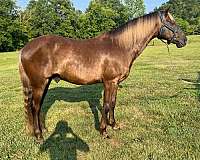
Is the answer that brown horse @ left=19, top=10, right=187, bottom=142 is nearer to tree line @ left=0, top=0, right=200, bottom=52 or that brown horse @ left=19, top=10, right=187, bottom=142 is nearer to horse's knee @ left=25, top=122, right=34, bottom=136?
horse's knee @ left=25, top=122, right=34, bottom=136

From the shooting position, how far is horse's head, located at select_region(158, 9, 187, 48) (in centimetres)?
635

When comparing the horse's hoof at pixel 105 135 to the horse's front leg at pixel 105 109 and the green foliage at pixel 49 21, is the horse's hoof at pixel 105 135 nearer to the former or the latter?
the horse's front leg at pixel 105 109

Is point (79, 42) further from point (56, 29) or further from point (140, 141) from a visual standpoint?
point (56, 29)

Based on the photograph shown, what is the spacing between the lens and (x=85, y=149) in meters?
5.57

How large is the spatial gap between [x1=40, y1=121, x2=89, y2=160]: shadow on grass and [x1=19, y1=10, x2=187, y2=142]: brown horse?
0.94 ft

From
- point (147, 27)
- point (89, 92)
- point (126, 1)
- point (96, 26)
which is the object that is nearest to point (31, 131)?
point (147, 27)

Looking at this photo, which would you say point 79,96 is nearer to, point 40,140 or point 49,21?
point 40,140

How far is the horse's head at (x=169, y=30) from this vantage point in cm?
635

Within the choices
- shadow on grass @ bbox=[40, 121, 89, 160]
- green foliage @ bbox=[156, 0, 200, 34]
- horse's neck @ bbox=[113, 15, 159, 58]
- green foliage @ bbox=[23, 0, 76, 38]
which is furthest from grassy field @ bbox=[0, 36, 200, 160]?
green foliage @ bbox=[156, 0, 200, 34]

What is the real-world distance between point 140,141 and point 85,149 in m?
1.03

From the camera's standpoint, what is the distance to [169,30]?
21.1 feet

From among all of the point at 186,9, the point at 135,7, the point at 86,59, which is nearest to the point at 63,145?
the point at 86,59

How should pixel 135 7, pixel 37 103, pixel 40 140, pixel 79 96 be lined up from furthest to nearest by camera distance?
1. pixel 135 7
2. pixel 79 96
3. pixel 37 103
4. pixel 40 140

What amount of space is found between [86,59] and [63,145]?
165cm
